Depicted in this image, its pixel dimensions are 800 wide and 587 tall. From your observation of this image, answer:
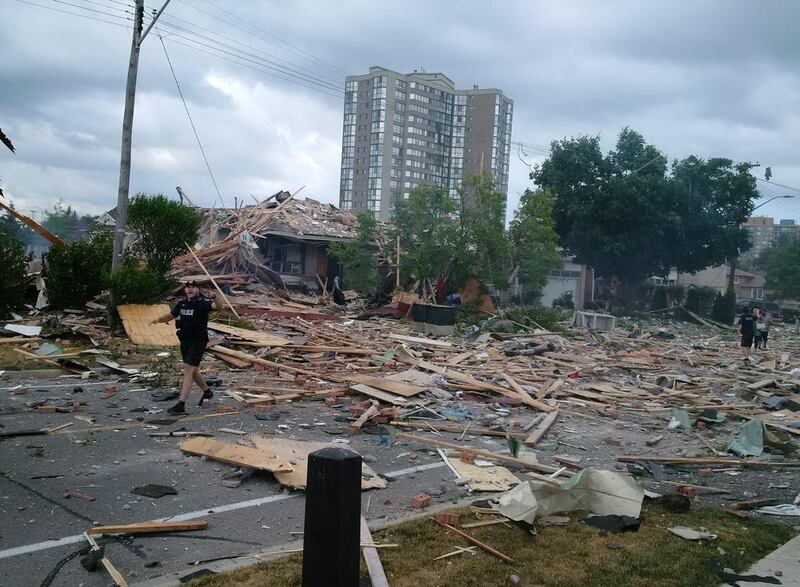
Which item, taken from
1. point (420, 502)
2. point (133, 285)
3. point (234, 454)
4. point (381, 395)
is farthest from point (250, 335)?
point (420, 502)

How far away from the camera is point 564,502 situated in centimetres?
589

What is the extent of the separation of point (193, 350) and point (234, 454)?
278cm

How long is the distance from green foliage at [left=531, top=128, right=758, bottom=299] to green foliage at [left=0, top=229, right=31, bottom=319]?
3284cm

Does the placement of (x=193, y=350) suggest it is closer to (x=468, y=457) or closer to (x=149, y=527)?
(x=468, y=457)

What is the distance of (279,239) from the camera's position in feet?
105

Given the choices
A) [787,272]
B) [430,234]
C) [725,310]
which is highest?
[787,272]

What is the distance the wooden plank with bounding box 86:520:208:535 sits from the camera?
195 inches

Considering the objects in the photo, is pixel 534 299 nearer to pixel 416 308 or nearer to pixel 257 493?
pixel 416 308

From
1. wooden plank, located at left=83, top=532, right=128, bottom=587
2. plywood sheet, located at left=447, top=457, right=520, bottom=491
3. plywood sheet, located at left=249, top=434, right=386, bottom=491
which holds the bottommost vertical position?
plywood sheet, located at left=447, top=457, right=520, bottom=491

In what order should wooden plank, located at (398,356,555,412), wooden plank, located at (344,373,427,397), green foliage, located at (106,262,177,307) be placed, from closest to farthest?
wooden plank, located at (344,373,427,397) < wooden plank, located at (398,356,555,412) < green foliage, located at (106,262,177,307)

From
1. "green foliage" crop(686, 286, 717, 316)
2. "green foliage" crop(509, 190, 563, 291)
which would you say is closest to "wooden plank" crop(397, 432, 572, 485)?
"green foliage" crop(509, 190, 563, 291)

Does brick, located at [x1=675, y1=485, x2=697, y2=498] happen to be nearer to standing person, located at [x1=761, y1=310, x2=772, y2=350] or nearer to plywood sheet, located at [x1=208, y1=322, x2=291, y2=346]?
plywood sheet, located at [x1=208, y1=322, x2=291, y2=346]

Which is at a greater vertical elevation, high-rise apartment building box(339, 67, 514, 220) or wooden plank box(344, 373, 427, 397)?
high-rise apartment building box(339, 67, 514, 220)

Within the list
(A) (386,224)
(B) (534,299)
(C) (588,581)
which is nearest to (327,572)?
(C) (588,581)
